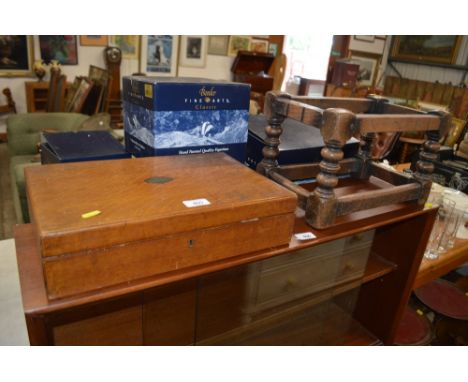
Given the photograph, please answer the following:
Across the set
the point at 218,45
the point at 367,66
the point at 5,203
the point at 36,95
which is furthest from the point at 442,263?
the point at 367,66

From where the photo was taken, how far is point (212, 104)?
910 millimetres

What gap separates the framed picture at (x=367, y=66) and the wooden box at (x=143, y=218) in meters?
5.88

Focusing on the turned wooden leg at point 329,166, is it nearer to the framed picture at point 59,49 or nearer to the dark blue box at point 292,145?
the dark blue box at point 292,145

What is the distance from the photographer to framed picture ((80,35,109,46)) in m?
4.54

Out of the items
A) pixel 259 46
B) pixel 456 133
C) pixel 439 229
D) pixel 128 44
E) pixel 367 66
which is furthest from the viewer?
pixel 367 66

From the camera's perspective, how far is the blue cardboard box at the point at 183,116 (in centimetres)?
85

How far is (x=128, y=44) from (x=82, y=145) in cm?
437

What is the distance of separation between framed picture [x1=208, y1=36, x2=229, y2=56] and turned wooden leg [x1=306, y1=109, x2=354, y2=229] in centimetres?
511

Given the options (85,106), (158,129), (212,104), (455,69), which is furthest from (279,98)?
(455,69)

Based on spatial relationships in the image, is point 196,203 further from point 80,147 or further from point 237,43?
point 237,43

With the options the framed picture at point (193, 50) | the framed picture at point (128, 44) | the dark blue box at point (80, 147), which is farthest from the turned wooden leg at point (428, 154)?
the framed picture at point (193, 50)

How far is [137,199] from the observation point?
64 centimetres
